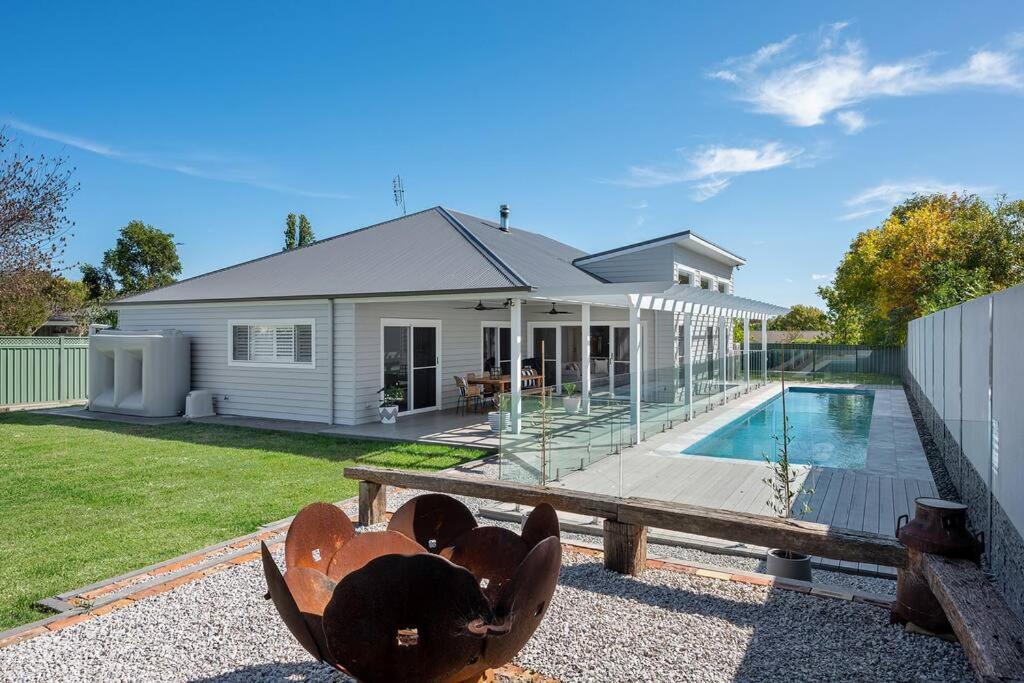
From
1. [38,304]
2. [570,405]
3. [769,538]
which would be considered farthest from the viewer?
[38,304]

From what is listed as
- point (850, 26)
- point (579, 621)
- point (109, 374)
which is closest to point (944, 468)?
point (579, 621)

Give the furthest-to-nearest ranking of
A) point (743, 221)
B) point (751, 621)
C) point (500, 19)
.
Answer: point (743, 221) < point (500, 19) < point (751, 621)

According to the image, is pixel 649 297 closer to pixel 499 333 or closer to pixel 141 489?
pixel 499 333

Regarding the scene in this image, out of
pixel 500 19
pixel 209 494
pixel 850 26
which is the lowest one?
pixel 209 494

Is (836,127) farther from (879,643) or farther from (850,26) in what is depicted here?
(879,643)

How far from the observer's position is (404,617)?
2418 mm

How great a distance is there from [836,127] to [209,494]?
19219mm

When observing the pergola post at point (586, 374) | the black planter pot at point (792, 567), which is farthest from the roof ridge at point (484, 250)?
the black planter pot at point (792, 567)

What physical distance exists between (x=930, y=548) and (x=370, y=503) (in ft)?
14.8

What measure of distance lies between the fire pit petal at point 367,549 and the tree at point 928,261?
1669 cm

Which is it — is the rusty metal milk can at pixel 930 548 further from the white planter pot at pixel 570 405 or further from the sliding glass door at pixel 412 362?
the sliding glass door at pixel 412 362

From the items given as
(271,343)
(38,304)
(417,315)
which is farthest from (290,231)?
(417,315)

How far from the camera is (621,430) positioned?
8.80 meters

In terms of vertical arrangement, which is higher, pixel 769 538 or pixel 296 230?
pixel 296 230
